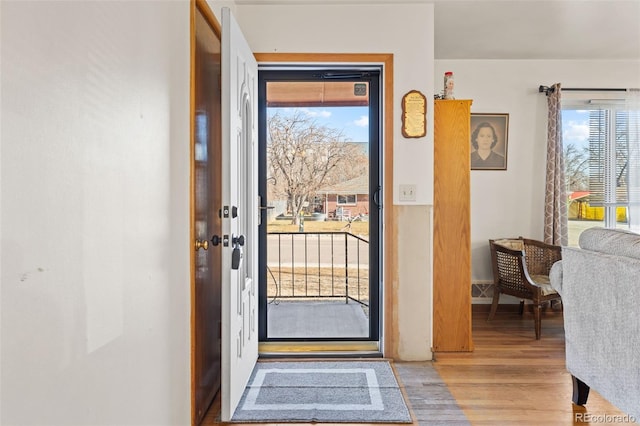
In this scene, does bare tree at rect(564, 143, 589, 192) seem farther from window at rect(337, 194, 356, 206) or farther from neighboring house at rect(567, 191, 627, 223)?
window at rect(337, 194, 356, 206)

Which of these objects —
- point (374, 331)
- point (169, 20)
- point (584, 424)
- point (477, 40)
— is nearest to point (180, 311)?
point (169, 20)

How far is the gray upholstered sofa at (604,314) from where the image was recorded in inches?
69.8

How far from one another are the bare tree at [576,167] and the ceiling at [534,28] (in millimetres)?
920

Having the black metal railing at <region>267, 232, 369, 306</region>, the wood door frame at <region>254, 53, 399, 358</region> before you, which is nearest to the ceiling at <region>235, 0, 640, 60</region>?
the wood door frame at <region>254, 53, 399, 358</region>

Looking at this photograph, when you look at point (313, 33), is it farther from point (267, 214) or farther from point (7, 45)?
point (7, 45)

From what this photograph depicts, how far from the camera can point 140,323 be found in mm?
1325

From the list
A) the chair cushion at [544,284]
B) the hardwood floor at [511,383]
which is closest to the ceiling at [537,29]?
the chair cushion at [544,284]

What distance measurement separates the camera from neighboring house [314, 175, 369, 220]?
3.19 metres

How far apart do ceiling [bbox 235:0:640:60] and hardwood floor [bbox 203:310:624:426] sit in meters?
2.52

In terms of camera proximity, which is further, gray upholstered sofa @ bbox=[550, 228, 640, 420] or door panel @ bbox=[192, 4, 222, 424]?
door panel @ bbox=[192, 4, 222, 424]

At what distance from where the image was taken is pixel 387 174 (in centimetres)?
288

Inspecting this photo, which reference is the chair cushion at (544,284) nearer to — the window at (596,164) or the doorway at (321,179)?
the window at (596,164)

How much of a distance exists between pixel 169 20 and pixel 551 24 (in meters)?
2.99

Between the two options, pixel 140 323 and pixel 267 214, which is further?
pixel 267 214
